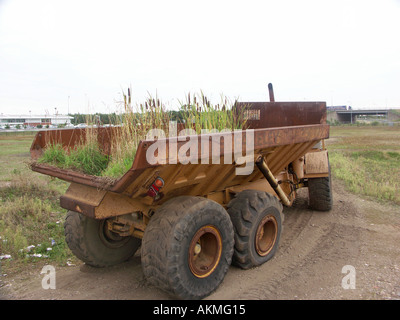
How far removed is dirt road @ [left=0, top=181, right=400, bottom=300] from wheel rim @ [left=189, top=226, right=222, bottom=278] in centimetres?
28

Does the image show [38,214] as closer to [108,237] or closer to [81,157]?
[108,237]

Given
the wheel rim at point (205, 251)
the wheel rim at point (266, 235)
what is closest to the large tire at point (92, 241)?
the wheel rim at point (205, 251)

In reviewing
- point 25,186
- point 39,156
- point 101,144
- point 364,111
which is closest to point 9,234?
point 39,156

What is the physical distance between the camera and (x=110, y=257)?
4.01 m

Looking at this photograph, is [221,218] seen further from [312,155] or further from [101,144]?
[312,155]

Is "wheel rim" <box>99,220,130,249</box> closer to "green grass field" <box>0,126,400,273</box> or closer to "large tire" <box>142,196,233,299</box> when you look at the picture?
"green grass field" <box>0,126,400,273</box>

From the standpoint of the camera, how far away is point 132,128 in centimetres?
380

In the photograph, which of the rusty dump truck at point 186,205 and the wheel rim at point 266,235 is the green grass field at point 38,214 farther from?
the wheel rim at point 266,235

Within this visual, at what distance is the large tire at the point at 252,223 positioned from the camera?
371 centimetres

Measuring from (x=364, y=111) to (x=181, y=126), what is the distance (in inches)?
3088

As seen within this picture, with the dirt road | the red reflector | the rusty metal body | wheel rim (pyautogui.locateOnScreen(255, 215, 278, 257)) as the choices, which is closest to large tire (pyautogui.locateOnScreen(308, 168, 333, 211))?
the dirt road

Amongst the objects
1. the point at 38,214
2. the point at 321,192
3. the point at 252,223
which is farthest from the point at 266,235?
the point at 38,214

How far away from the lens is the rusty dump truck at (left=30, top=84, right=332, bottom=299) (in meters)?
2.90

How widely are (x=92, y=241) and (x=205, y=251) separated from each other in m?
1.29
